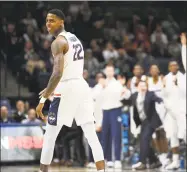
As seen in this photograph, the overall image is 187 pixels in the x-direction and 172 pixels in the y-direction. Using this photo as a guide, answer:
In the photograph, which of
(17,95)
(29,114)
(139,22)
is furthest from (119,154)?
(139,22)

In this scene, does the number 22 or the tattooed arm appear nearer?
the tattooed arm

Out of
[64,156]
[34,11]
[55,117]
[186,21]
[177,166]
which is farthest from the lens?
[186,21]

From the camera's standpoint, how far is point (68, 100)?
8844 mm

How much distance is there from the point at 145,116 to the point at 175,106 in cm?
70

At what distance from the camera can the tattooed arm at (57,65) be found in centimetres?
852

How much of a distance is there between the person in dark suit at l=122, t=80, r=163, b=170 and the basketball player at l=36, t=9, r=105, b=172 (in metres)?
5.39

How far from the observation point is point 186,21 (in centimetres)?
2352

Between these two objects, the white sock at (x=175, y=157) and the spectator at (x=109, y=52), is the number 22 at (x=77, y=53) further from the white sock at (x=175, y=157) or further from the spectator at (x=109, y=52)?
the spectator at (x=109, y=52)

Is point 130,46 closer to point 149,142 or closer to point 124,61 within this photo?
point 124,61

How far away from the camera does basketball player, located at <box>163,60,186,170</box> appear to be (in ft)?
47.8

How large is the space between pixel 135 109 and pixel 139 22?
9.32m

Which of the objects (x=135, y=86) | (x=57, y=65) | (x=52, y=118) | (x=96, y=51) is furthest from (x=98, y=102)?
(x=57, y=65)

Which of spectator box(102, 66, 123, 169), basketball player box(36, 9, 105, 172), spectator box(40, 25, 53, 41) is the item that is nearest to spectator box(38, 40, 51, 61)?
spectator box(40, 25, 53, 41)

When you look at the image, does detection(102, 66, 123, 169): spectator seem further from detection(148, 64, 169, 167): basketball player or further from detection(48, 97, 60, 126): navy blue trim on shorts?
detection(48, 97, 60, 126): navy blue trim on shorts
